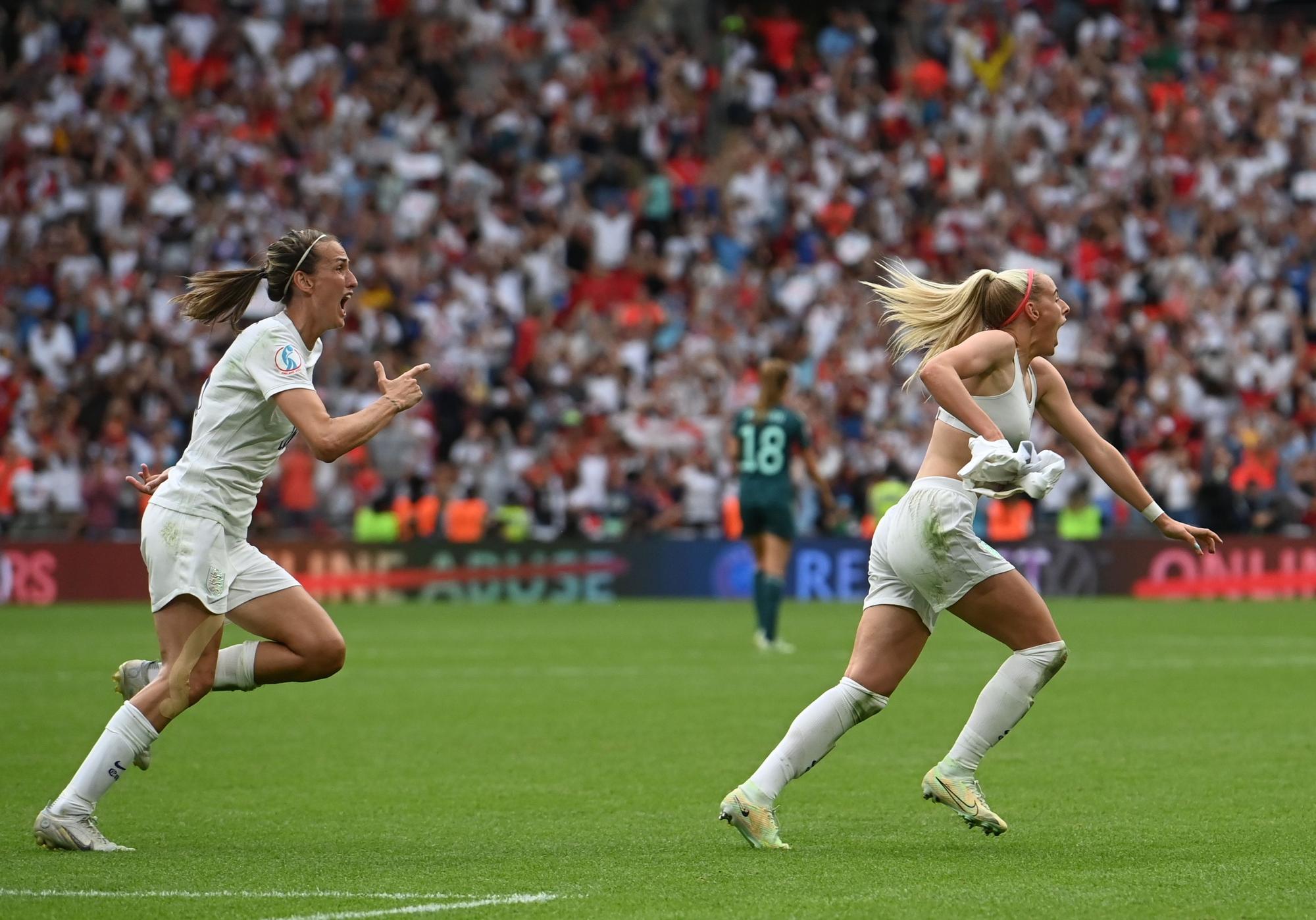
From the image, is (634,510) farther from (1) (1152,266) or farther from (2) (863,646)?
(2) (863,646)

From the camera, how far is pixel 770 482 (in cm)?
1736

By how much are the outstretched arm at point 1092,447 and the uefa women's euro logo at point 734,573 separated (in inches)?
673

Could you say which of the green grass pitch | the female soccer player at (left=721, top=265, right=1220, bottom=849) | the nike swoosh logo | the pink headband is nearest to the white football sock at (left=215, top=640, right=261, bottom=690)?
the green grass pitch

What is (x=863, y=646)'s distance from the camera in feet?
23.9

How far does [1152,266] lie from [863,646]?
22.1 meters

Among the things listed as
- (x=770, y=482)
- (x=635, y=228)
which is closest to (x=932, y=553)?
(x=770, y=482)

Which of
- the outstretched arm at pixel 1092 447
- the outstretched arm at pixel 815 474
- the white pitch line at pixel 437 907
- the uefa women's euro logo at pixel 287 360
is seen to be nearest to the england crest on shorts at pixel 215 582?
the uefa women's euro logo at pixel 287 360

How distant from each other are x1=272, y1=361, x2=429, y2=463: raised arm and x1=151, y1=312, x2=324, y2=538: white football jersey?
165 mm

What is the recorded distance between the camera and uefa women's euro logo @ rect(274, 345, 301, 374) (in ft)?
23.4

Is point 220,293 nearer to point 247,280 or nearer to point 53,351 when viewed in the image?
point 247,280

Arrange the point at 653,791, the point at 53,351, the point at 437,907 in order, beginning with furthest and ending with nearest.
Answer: the point at 53,351
the point at 653,791
the point at 437,907

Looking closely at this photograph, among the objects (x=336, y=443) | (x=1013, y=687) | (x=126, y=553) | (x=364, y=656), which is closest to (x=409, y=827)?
(x=336, y=443)

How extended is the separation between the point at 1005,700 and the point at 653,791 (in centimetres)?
216

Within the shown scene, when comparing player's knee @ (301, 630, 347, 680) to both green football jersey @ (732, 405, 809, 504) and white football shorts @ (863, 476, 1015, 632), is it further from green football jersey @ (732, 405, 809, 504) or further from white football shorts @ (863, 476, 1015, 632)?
green football jersey @ (732, 405, 809, 504)
